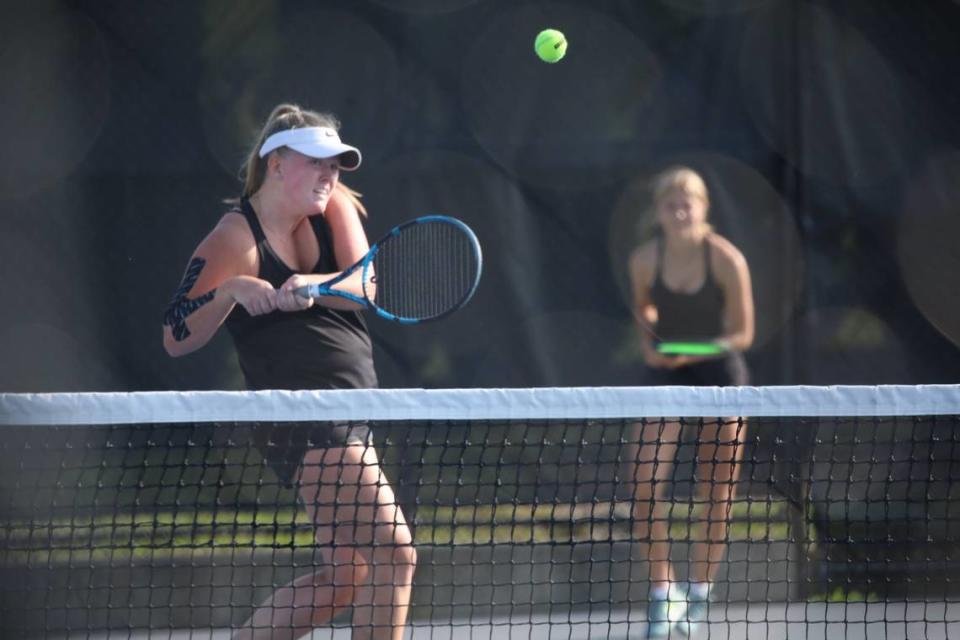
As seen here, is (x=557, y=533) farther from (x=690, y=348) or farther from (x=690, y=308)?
(x=690, y=308)

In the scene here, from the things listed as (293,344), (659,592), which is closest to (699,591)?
(659,592)

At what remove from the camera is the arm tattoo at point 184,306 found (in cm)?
241

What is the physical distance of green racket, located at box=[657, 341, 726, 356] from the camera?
3.59m

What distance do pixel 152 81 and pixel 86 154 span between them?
290 millimetres

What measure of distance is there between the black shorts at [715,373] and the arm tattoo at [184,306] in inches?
62.3

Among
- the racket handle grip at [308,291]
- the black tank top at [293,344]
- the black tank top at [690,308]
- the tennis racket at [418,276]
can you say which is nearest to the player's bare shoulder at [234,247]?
the black tank top at [293,344]

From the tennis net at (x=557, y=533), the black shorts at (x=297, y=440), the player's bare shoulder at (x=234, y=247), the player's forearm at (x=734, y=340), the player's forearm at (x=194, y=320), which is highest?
the player's bare shoulder at (x=234, y=247)

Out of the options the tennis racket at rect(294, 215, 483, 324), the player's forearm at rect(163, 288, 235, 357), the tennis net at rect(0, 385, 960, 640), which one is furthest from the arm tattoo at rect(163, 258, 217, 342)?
the tennis net at rect(0, 385, 960, 640)

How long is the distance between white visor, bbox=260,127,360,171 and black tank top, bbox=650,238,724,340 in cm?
135

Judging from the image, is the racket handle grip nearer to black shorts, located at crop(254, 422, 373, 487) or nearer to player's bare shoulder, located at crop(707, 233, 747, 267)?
black shorts, located at crop(254, 422, 373, 487)

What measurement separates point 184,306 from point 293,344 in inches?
8.9

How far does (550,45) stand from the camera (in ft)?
11.7

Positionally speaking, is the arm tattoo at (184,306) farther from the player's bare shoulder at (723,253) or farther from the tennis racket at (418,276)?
the player's bare shoulder at (723,253)

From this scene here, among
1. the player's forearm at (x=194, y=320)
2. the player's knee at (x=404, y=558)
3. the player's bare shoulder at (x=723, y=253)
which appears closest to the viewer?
the player's knee at (x=404, y=558)
